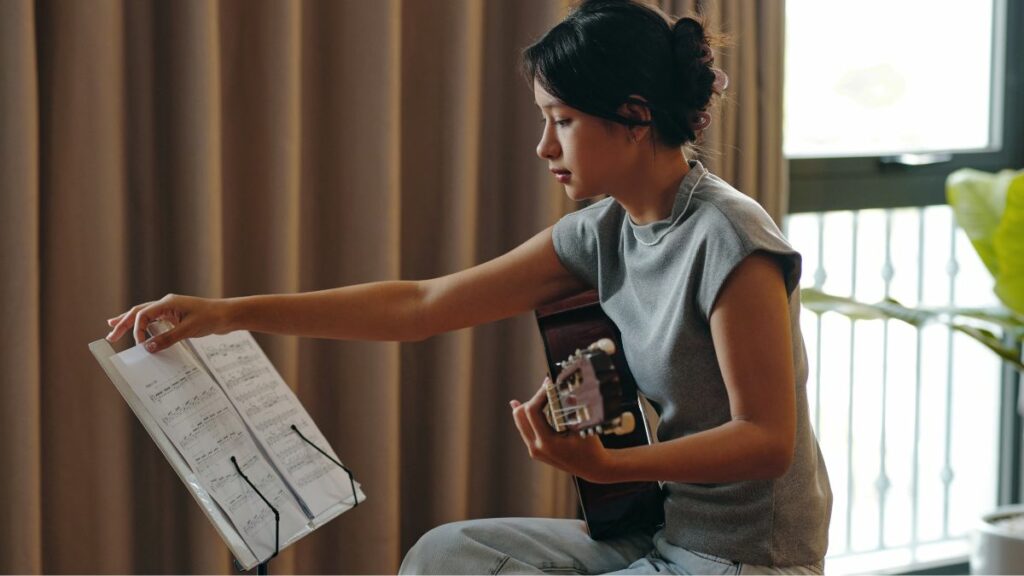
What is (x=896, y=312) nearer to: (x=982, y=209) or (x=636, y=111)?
(x=982, y=209)

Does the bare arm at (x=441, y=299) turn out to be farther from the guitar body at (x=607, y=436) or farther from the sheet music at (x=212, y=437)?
the sheet music at (x=212, y=437)

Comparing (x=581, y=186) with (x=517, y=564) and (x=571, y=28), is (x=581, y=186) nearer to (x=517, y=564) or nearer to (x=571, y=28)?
(x=571, y=28)

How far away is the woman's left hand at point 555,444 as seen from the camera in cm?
124

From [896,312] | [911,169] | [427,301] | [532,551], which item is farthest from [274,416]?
[911,169]

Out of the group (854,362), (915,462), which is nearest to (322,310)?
(854,362)

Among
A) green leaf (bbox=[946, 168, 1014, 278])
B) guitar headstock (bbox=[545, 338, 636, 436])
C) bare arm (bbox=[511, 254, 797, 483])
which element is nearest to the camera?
guitar headstock (bbox=[545, 338, 636, 436])

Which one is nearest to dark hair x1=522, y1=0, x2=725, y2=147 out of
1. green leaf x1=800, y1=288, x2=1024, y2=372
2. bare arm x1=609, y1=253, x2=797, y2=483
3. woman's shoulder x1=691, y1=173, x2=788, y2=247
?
woman's shoulder x1=691, y1=173, x2=788, y2=247

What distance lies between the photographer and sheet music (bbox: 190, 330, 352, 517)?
1.61 metres

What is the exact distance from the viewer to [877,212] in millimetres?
3010

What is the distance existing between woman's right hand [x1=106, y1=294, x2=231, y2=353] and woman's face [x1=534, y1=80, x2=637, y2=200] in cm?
55

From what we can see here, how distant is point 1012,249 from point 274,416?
61.3 inches

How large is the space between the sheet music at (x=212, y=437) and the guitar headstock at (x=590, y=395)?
1.66ft

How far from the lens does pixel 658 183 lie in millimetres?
1519

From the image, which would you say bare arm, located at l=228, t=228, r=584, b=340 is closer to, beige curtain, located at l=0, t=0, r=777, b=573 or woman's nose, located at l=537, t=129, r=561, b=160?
woman's nose, located at l=537, t=129, r=561, b=160
